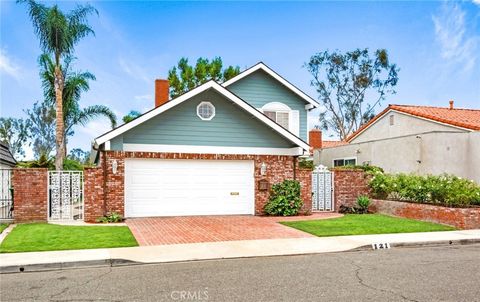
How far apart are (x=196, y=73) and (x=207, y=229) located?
76.9ft

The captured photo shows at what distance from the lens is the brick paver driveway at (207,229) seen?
1174cm

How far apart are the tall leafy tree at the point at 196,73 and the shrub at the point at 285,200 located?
1885cm

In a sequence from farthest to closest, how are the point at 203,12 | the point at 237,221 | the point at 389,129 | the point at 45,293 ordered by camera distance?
the point at 389,129 → the point at 203,12 → the point at 237,221 → the point at 45,293

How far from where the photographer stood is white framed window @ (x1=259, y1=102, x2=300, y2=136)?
22.2 metres

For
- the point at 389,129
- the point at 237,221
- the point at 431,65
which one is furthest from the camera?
the point at 431,65

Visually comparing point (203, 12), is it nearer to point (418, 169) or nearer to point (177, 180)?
→ point (177, 180)

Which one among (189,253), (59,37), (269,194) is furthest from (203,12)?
(189,253)

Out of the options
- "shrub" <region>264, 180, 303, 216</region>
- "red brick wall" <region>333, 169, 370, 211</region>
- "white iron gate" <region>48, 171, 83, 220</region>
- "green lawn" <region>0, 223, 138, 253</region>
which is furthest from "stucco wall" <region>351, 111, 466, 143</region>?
"white iron gate" <region>48, 171, 83, 220</region>

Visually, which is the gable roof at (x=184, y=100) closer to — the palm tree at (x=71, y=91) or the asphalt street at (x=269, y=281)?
the asphalt street at (x=269, y=281)

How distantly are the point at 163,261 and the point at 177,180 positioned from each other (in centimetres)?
738

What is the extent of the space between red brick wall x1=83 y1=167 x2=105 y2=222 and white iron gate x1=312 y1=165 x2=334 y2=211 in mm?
8468

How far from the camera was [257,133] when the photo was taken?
17.3 meters

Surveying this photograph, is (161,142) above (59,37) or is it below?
below
